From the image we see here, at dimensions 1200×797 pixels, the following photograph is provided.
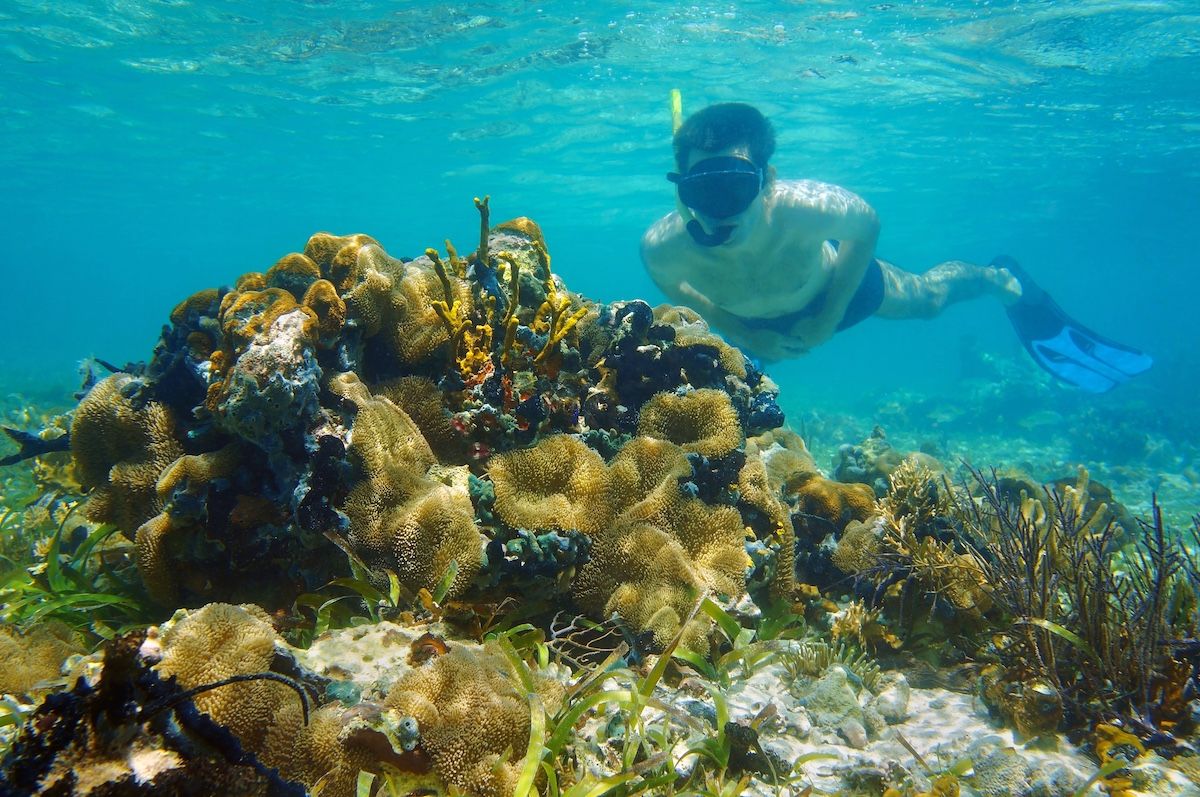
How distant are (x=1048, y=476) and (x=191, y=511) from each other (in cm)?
1883

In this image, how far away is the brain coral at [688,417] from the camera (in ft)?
13.3

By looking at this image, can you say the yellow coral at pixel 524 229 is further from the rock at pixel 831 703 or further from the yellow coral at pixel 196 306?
the rock at pixel 831 703

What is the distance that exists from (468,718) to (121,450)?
2.80m

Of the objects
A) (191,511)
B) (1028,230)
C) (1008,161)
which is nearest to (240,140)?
(191,511)

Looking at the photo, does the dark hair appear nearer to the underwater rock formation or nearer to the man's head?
the man's head

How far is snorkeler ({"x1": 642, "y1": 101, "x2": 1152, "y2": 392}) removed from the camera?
6008 mm

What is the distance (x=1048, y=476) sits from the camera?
15.6 metres

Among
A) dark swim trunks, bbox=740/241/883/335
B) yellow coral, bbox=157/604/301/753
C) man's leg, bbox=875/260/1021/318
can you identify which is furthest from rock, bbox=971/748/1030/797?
man's leg, bbox=875/260/1021/318

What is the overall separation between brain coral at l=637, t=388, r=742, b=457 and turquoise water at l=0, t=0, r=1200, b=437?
16.9 metres

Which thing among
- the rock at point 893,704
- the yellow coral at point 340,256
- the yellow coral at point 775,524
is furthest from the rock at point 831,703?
the yellow coral at point 340,256

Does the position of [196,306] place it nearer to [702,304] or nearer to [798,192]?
[702,304]

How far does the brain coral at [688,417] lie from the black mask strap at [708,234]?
2687 millimetres

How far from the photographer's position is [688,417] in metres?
4.13

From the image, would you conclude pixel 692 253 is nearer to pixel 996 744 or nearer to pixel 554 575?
pixel 554 575
